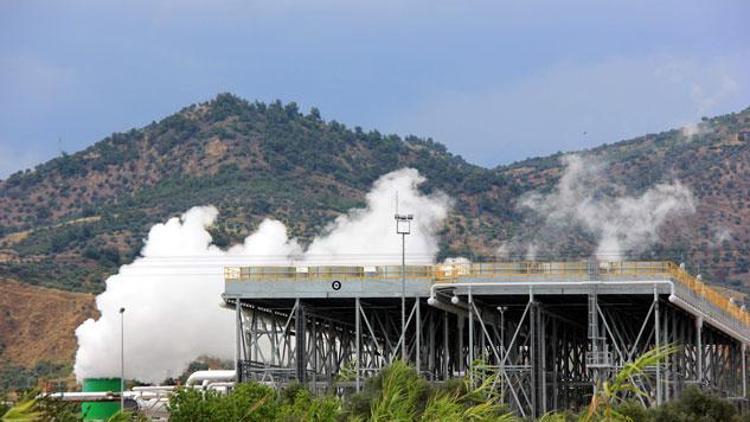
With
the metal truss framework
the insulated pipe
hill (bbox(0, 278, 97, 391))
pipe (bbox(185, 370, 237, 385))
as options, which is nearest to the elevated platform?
the insulated pipe

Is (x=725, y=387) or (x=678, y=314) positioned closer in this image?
(x=678, y=314)

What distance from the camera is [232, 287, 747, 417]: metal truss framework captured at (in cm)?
8438

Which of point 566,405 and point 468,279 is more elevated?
point 468,279

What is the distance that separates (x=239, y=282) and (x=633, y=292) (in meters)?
19.6

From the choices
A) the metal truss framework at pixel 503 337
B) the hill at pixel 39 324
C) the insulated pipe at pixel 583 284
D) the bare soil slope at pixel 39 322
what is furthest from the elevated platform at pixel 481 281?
the bare soil slope at pixel 39 322

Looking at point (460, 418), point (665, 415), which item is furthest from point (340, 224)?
point (460, 418)

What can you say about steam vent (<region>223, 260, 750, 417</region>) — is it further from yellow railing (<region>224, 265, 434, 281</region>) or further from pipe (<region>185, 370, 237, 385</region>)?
pipe (<region>185, 370, 237, 385</region>)

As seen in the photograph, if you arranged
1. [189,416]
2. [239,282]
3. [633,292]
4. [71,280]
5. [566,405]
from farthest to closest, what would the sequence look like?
[71,280], [566,405], [239,282], [633,292], [189,416]

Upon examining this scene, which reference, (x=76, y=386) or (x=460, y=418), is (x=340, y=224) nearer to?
(x=76, y=386)

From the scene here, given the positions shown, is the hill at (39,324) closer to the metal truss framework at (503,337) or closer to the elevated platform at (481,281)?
the metal truss framework at (503,337)

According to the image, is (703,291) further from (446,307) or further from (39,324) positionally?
(39,324)

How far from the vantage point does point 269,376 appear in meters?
89.4

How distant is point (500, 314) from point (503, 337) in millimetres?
1466

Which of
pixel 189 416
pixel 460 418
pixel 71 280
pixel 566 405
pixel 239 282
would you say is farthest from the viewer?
pixel 71 280
